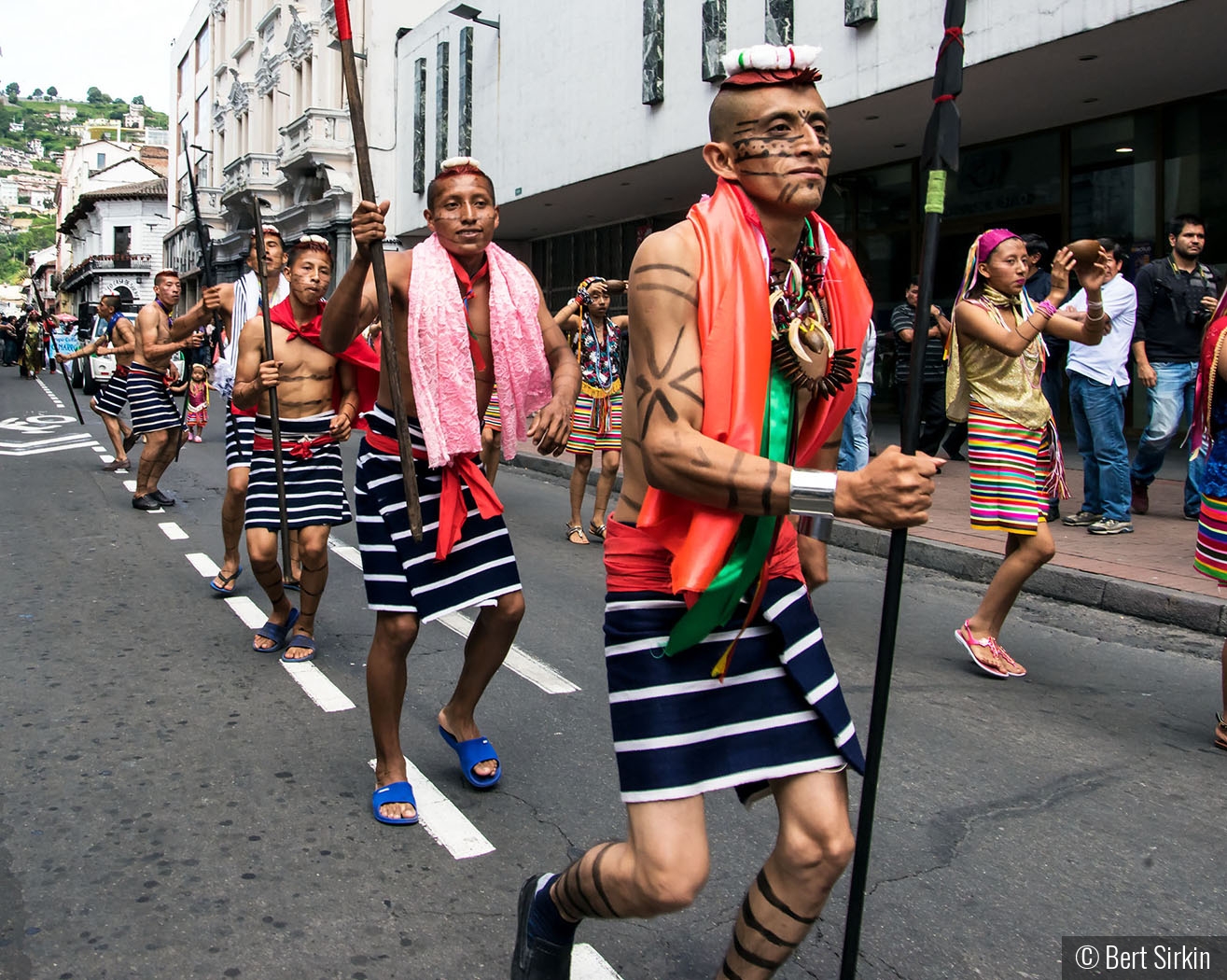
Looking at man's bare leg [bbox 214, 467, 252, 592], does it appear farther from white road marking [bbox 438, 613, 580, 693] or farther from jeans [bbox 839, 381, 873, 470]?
jeans [bbox 839, 381, 873, 470]

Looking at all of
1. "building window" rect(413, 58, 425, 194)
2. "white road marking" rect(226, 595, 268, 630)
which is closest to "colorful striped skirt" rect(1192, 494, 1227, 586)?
"white road marking" rect(226, 595, 268, 630)

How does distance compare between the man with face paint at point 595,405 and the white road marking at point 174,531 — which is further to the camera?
the white road marking at point 174,531

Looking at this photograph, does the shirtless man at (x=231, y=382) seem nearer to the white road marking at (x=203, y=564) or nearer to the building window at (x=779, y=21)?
the white road marking at (x=203, y=564)

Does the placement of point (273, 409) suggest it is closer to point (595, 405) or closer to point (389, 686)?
point (389, 686)

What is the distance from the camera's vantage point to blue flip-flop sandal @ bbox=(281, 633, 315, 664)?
17.9ft

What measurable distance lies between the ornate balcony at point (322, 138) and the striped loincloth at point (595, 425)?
83.1 feet

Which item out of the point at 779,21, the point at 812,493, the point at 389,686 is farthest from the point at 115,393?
the point at 812,493

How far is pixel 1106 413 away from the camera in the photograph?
8312mm

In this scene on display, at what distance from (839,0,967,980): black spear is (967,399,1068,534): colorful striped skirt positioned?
10.4 feet

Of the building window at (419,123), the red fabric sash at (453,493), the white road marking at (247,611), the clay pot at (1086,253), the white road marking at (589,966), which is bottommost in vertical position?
the white road marking at (247,611)

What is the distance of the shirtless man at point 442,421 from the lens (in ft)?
11.4

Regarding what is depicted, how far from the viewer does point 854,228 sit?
667 inches

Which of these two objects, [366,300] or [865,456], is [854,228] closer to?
[865,456]

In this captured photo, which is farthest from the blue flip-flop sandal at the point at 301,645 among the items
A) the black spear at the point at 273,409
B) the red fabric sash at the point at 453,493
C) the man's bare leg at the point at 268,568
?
the red fabric sash at the point at 453,493
